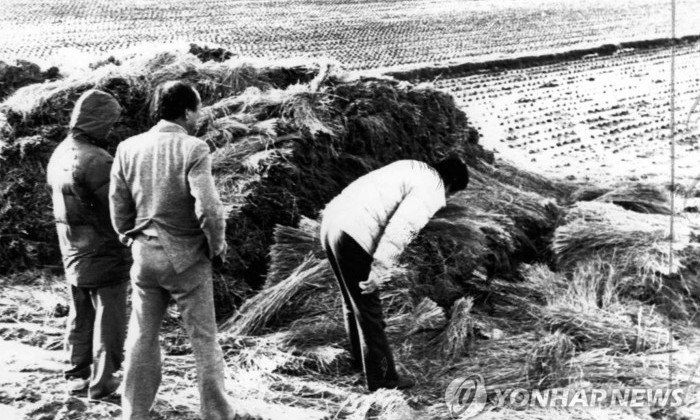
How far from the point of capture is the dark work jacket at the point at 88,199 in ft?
12.1

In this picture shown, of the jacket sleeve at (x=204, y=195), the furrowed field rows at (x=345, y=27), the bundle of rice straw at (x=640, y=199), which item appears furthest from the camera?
the furrowed field rows at (x=345, y=27)

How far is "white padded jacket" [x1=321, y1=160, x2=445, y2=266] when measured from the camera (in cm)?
372

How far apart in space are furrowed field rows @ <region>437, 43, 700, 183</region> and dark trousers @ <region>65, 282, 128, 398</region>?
4937 millimetres

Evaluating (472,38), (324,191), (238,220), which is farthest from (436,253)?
(472,38)

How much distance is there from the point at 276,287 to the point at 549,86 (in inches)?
335

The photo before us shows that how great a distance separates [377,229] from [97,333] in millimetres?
1438

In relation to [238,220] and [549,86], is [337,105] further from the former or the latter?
[549,86]

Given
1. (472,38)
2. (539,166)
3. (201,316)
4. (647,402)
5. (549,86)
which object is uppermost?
(472,38)

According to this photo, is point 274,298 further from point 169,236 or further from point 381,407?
point 169,236

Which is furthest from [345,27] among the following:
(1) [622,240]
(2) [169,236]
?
(2) [169,236]

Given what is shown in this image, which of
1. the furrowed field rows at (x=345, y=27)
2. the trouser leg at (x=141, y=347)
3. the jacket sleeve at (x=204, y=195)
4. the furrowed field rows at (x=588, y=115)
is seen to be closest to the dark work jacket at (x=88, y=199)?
the trouser leg at (x=141, y=347)

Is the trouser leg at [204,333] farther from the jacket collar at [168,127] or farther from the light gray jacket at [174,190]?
the jacket collar at [168,127]

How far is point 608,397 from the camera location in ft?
12.8

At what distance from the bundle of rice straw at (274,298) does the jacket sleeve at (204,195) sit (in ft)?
4.72
